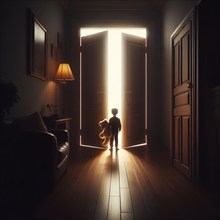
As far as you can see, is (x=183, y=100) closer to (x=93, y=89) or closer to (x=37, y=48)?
(x=37, y=48)

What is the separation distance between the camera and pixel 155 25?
6227mm

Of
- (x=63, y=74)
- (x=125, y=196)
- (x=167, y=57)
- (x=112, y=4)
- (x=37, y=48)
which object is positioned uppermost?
(x=112, y=4)

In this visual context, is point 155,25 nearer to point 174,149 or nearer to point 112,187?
point 174,149

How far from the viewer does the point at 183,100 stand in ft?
11.1

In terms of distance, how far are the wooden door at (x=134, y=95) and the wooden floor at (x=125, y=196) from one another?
230 centimetres

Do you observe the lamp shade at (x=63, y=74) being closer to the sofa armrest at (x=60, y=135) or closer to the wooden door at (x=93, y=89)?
the wooden door at (x=93, y=89)

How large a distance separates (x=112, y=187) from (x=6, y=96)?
1.40 metres

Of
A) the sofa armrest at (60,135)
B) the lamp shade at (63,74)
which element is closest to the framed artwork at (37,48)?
the lamp shade at (63,74)

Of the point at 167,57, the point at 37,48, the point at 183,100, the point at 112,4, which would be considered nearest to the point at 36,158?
the point at 183,100

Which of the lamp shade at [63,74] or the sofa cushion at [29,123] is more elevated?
the lamp shade at [63,74]

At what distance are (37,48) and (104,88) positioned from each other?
2.37 m

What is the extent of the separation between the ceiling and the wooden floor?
3.62m

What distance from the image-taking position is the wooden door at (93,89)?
620 centimetres

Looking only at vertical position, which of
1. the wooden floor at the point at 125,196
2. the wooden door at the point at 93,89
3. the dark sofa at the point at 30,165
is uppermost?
the wooden door at the point at 93,89
